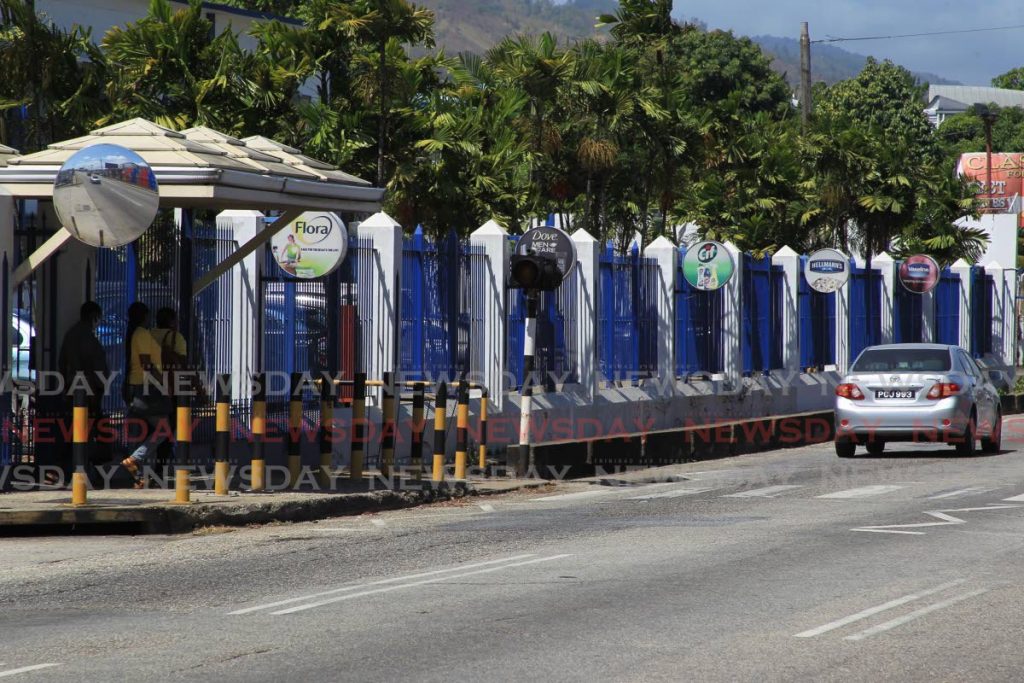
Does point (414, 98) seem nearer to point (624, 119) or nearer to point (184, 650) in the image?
point (624, 119)

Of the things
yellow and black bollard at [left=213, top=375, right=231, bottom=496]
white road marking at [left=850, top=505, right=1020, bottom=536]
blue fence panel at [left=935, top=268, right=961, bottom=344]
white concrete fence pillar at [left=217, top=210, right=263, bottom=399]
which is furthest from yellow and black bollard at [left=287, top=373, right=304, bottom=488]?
blue fence panel at [left=935, top=268, right=961, bottom=344]

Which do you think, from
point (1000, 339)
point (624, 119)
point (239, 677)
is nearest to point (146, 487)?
point (239, 677)

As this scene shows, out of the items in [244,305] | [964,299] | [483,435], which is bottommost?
[483,435]

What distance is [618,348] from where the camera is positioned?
2536 centimetres

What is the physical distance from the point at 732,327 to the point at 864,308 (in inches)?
331

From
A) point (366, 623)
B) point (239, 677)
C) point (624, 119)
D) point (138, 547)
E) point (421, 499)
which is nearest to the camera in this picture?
point (239, 677)

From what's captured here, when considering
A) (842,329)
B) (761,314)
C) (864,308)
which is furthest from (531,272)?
(864,308)

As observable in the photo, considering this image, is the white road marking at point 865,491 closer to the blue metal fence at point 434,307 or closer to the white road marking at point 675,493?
the white road marking at point 675,493

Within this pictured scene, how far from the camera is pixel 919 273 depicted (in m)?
37.7

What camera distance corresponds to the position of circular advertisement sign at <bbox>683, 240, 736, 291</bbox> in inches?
1075

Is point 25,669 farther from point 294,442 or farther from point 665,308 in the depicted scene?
point 665,308

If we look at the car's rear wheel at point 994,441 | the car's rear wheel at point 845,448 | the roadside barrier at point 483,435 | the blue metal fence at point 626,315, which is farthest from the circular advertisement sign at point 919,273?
the roadside barrier at point 483,435

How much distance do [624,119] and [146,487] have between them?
71.6ft

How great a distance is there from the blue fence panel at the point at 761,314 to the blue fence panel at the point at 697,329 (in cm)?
120
